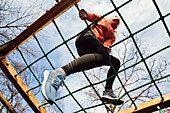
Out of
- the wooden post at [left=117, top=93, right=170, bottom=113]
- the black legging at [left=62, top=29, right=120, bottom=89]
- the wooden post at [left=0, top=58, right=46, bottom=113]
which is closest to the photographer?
the black legging at [left=62, top=29, right=120, bottom=89]

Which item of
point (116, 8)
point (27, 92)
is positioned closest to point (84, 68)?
point (116, 8)

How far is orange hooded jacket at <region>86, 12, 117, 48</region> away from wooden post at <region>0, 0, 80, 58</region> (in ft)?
0.78

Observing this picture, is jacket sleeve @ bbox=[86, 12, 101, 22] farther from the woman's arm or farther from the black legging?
the black legging

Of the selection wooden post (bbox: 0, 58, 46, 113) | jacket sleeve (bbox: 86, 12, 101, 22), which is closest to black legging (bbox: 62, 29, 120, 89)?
jacket sleeve (bbox: 86, 12, 101, 22)

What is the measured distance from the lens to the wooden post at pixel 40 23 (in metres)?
1.81

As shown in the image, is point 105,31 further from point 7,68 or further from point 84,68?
point 7,68

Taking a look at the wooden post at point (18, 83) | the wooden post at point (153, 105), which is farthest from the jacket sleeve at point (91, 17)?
the wooden post at point (18, 83)

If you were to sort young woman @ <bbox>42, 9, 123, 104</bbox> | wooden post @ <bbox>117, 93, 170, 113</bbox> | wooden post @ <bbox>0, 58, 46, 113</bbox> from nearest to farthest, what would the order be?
1. young woman @ <bbox>42, 9, 123, 104</bbox>
2. wooden post @ <bbox>117, 93, 170, 113</bbox>
3. wooden post @ <bbox>0, 58, 46, 113</bbox>

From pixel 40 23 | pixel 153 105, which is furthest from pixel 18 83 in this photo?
pixel 153 105

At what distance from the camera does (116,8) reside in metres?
1.63

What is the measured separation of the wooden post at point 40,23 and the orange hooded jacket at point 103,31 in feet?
0.78

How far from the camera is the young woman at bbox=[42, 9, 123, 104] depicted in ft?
4.54

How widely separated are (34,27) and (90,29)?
2.24ft

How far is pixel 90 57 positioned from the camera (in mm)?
1527
